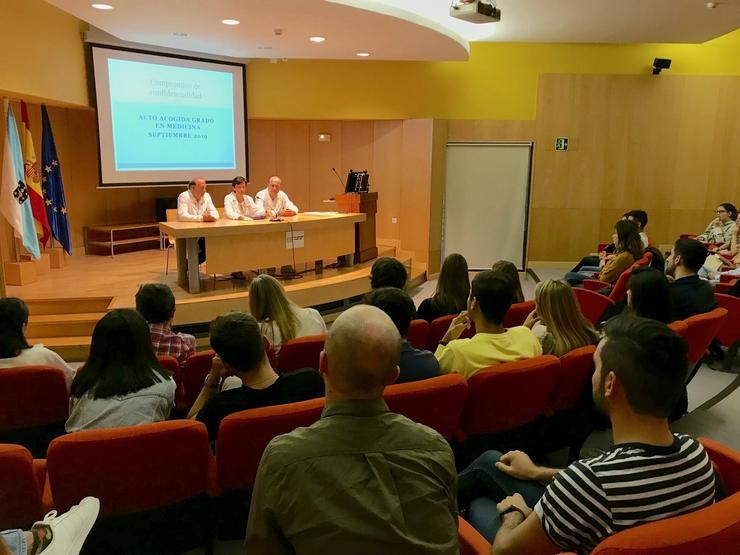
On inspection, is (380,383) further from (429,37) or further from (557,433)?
(429,37)

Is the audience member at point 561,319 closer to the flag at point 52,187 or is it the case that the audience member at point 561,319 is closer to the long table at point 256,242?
the long table at point 256,242

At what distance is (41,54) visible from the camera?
21.3 feet

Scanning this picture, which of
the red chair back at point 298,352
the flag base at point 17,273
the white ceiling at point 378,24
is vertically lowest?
the flag base at point 17,273

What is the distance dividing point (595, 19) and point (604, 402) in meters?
7.54

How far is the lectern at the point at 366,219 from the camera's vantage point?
7812 millimetres

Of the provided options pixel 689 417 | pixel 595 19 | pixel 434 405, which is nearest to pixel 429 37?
pixel 595 19

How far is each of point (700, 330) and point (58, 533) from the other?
329cm

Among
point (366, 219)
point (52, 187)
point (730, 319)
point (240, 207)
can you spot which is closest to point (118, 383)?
point (730, 319)

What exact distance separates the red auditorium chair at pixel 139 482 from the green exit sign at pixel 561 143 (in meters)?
8.80

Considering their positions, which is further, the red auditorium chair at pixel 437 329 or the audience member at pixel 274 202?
the audience member at pixel 274 202

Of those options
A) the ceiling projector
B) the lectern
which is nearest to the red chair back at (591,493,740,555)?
the ceiling projector

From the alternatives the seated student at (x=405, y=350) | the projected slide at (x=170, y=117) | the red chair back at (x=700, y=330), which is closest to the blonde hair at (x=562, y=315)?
the red chair back at (x=700, y=330)

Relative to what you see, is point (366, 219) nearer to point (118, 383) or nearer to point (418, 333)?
point (418, 333)

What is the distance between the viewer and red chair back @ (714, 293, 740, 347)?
464cm
